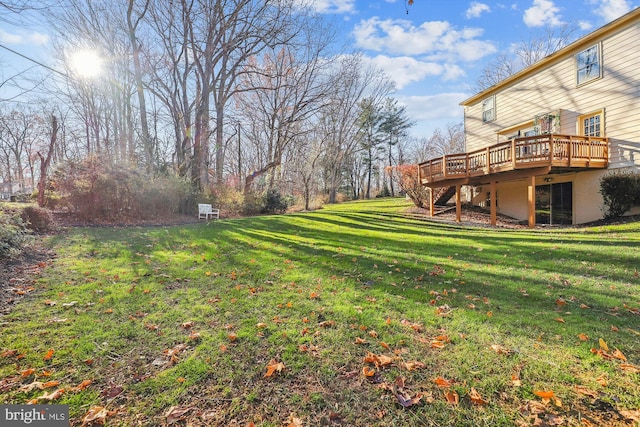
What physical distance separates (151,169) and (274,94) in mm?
10094

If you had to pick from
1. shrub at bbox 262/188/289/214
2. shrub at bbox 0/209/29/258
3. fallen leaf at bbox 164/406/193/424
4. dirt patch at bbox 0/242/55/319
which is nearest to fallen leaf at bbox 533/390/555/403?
fallen leaf at bbox 164/406/193/424

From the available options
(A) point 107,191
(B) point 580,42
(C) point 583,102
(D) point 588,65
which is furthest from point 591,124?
(A) point 107,191

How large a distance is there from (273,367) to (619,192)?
41.9 ft

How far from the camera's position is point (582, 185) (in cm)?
1106

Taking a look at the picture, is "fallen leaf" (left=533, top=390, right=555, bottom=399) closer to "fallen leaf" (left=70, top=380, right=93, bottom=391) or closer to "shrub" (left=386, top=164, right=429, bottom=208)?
"fallen leaf" (left=70, top=380, right=93, bottom=391)

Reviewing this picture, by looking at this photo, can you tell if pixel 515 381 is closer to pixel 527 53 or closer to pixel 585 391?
pixel 585 391

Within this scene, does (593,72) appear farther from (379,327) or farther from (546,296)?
(379,327)

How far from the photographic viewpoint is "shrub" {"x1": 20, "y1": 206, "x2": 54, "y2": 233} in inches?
287

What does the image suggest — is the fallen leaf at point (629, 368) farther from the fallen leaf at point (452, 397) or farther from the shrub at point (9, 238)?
the shrub at point (9, 238)

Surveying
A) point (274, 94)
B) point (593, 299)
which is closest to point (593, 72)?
point (593, 299)

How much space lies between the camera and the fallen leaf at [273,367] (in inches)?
91.6

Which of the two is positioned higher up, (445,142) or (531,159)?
(445,142)

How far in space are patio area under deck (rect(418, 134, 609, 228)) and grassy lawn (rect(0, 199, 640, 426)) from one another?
5813mm

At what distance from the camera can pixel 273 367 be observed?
2396 millimetres
